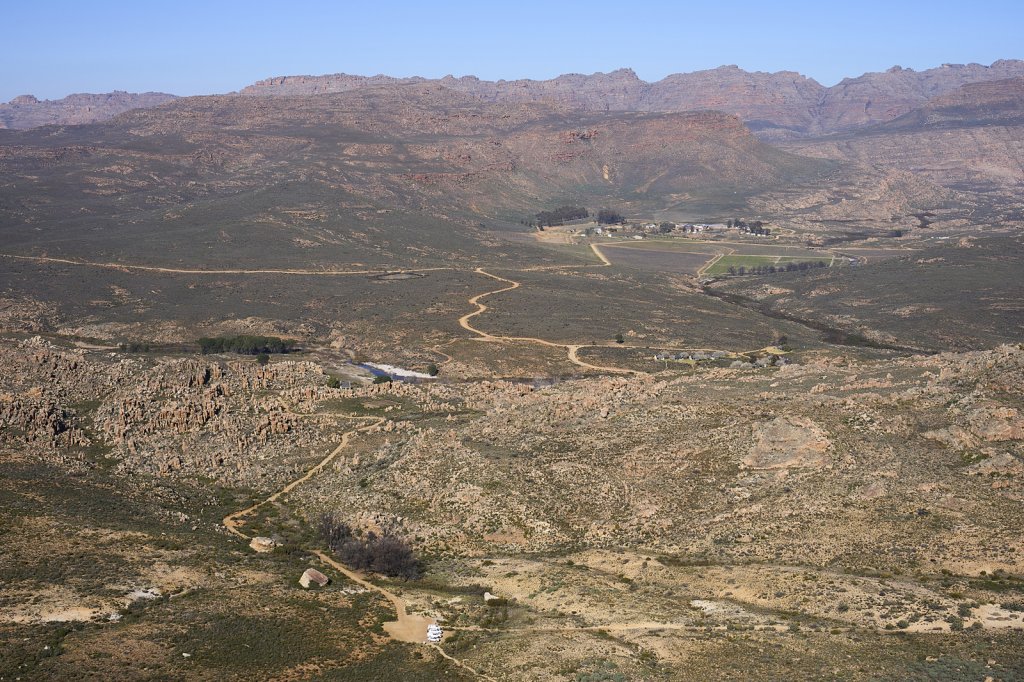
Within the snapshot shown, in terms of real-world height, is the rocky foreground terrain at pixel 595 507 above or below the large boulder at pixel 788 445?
below

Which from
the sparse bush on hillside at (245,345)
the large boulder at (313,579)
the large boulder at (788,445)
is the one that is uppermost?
the large boulder at (788,445)

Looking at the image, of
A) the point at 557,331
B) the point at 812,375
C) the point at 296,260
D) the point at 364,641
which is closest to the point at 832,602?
the point at 364,641

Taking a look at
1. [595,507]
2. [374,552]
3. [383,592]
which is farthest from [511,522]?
[383,592]

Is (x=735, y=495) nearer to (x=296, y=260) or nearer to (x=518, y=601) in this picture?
(x=518, y=601)

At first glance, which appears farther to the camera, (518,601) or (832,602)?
(518,601)

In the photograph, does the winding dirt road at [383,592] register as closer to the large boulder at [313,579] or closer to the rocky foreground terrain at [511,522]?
the rocky foreground terrain at [511,522]

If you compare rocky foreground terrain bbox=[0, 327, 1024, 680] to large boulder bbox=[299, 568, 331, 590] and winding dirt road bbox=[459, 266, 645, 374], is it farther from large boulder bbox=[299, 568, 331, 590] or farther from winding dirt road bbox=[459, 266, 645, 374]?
winding dirt road bbox=[459, 266, 645, 374]

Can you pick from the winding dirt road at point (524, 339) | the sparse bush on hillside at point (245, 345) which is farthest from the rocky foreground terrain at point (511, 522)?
the sparse bush on hillside at point (245, 345)

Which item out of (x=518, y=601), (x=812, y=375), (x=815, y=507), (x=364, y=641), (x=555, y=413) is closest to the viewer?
(x=364, y=641)
